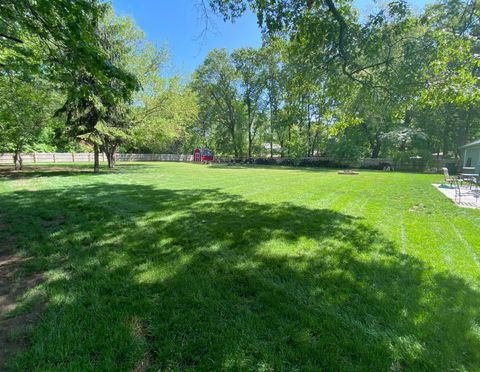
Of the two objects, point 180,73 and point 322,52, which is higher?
point 180,73

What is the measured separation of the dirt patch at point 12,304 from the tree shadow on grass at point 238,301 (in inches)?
4.3

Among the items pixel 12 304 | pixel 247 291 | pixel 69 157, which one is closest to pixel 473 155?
pixel 247 291

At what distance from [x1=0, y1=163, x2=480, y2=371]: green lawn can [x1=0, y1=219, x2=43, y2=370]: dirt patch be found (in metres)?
0.08

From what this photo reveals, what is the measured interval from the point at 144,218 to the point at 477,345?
4875 mm

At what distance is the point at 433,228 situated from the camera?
4.66 metres

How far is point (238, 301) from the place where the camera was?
Result: 2305 mm

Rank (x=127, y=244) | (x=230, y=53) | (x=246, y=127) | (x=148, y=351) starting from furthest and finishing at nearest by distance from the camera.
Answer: (x=246, y=127) < (x=230, y=53) < (x=127, y=244) < (x=148, y=351)

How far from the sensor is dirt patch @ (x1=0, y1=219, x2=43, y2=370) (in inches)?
67.2

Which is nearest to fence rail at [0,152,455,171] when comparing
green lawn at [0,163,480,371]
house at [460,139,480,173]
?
house at [460,139,480,173]

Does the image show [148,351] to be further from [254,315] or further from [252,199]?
[252,199]

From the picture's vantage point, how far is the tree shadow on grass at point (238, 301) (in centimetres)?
168

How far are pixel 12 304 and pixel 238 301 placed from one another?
80.8 inches

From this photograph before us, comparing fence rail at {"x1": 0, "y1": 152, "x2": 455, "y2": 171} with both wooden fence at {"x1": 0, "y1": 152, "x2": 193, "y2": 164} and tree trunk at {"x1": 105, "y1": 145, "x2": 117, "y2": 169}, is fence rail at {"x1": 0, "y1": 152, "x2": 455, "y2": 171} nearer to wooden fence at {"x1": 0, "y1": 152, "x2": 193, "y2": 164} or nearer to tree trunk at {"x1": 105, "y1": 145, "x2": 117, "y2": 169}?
wooden fence at {"x1": 0, "y1": 152, "x2": 193, "y2": 164}

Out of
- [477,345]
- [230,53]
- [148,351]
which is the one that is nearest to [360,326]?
[477,345]
